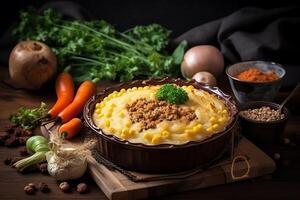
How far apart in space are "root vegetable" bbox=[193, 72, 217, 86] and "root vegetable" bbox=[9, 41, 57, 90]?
83 centimetres

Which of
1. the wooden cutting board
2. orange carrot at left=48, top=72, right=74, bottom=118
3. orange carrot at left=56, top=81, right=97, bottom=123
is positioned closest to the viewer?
the wooden cutting board

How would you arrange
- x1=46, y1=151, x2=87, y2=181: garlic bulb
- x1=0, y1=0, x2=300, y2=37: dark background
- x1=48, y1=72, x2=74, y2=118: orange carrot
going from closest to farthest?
x1=46, y1=151, x2=87, y2=181: garlic bulb < x1=48, y1=72, x2=74, y2=118: orange carrot < x1=0, y1=0, x2=300, y2=37: dark background

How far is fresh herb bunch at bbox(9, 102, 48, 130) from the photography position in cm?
277

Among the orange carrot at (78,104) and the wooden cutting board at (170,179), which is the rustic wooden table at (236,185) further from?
the orange carrot at (78,104)

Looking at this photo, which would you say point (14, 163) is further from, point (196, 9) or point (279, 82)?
point (196, 9)

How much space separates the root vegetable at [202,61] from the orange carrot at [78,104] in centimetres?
61

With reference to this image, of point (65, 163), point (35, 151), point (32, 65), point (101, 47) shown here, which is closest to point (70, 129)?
point (35, 151)

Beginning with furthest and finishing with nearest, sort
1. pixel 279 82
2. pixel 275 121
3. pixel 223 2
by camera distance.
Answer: pixel 223 2 → pixel 279 82 → pixel 275 121

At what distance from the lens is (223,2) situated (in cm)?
388

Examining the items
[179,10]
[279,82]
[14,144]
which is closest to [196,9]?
[179,10]

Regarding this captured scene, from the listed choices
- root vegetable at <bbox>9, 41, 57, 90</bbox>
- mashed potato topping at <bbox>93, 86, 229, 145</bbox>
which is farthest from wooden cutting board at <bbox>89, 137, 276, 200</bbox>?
root vegetable at <bbox>9, 41, 57, 90</bbox>

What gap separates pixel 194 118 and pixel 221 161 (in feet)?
0.72

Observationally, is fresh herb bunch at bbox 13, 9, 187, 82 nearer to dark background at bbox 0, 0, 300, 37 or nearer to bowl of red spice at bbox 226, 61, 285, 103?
dark background at bbox 0, 0, 300, 37

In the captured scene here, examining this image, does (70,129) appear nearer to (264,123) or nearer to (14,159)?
(14,159)
